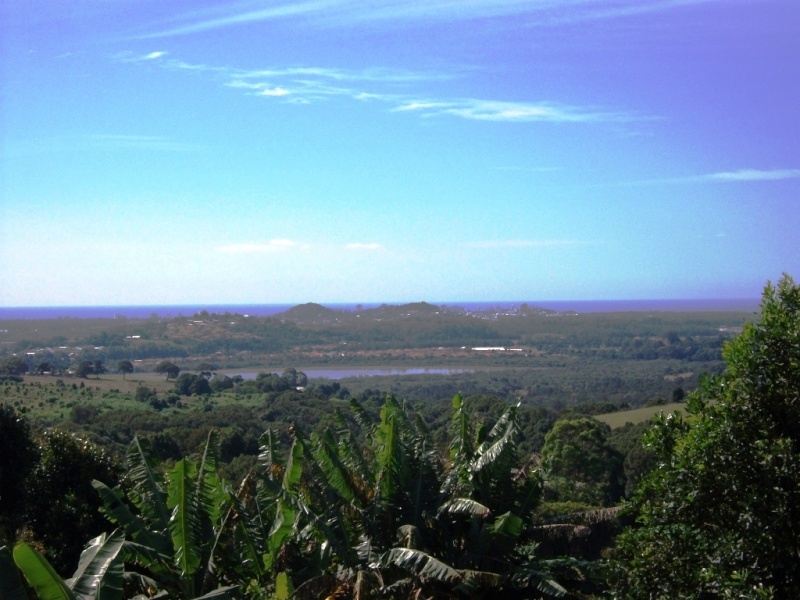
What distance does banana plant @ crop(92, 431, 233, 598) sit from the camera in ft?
28.5

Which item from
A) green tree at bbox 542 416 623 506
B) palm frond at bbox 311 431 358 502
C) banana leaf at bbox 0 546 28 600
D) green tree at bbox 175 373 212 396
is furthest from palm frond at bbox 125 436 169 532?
green tree at bbox 175 373 212 396

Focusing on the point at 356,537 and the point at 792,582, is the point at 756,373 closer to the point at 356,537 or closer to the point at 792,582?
the point at 792,582

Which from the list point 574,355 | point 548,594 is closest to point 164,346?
point 574,355

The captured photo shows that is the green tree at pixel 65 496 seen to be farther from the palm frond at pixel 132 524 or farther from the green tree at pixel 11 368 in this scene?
the green tree at pixel 11 368

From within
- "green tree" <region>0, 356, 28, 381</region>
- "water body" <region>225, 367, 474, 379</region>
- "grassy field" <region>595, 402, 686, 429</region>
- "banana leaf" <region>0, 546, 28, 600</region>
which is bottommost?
"water body" <region>225, 367, 474, 379</region>

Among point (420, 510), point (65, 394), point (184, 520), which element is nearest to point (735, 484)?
point (420, 510)

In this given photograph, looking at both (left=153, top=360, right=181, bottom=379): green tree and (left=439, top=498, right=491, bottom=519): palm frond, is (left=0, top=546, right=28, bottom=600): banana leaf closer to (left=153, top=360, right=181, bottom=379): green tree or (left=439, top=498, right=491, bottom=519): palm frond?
(left=439, top=498, right=491, bottom=519): palm frond

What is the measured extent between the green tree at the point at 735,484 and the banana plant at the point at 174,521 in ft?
15.6

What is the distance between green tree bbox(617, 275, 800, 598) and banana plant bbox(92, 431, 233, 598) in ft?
15.6

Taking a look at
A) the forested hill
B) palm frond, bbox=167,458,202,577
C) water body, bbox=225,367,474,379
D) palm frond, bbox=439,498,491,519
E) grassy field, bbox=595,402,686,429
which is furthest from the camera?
water body, bbox=225,367,474,379

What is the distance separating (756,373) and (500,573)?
4338 millimetres

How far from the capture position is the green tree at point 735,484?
569 cm

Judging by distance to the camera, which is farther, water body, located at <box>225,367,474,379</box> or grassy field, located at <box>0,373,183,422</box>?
water body, located at <box>225,367,474,379</box>

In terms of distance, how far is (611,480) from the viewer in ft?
89.4
